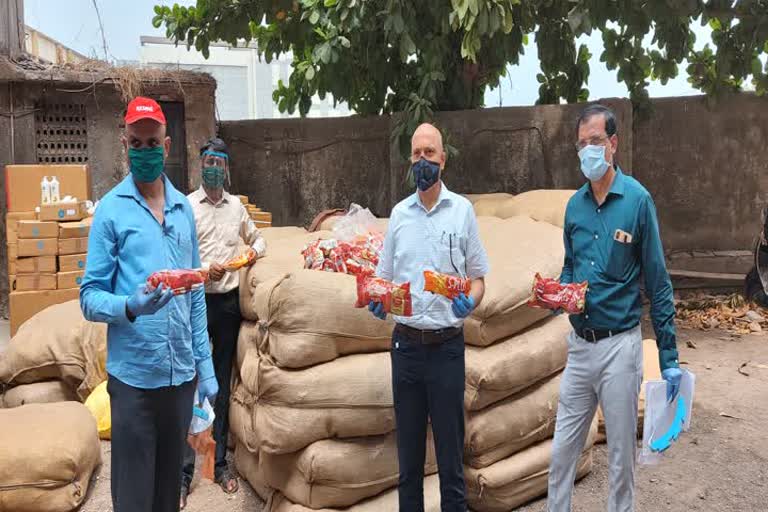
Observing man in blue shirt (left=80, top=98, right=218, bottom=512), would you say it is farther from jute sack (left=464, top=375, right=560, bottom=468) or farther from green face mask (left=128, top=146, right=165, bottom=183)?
jute sack (left=464, top=375, right=560, bottom=468)

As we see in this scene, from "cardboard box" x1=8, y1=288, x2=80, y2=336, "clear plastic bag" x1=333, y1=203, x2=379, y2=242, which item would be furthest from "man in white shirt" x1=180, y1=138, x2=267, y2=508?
"cardboard box" x1=8, y1=288, x2=80, y2=336

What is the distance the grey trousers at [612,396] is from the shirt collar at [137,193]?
143cm

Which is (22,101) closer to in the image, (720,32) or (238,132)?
(238,132)

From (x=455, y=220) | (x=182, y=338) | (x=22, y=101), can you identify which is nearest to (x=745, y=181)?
(x=455, y=220)

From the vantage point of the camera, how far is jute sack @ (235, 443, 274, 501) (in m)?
3.15

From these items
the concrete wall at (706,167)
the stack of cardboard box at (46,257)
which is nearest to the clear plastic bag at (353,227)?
the stack of cardboard box at (46,257)

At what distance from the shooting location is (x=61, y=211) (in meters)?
5.79

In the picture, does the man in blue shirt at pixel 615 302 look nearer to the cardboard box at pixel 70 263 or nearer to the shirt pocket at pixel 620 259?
the shirt pocket at pixel 620 259

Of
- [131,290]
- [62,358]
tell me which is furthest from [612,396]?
[62,358]

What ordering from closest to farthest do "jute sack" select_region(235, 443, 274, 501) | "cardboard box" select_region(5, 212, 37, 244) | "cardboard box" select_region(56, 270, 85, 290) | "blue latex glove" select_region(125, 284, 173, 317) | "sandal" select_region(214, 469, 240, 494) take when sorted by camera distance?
"blue latex glove" select_region(125, 284, 173, 317)
"jute sack" select_region(235, 443, 274, 501)
"sandal" select_region(214, 469, 240, 494)
"cardboard box" select_region(56, 270, 85, 290)
"cardboard box" select_region(5, 212, 37, 244)

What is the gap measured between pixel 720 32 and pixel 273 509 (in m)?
5.83

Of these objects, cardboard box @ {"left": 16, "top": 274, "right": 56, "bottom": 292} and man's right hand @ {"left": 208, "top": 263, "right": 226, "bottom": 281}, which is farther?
cardboard box @ {"left": 16, "top": 274, "right": 56, "bottom": 292}

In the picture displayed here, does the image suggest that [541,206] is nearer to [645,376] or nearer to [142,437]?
[645,376]

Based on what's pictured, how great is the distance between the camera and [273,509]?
2945mm
